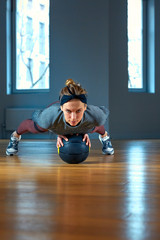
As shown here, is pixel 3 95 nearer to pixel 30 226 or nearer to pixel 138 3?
pixel 138 3

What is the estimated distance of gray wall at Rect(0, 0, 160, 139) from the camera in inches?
222

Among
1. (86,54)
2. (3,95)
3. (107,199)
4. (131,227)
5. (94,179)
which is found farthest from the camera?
(3,95)

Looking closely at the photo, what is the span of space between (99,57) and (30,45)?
1244mm

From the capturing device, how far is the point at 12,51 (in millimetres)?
6289

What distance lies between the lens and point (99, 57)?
5.66 m

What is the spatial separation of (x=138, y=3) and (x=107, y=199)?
5242 millimetres

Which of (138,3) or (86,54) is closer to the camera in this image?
(86,54)

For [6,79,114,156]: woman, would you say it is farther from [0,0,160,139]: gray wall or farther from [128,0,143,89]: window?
[128,0,143,89]: window

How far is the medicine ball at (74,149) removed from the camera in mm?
2498

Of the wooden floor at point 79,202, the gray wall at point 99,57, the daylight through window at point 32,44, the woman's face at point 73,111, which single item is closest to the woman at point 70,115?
the woman's face at point 73,111

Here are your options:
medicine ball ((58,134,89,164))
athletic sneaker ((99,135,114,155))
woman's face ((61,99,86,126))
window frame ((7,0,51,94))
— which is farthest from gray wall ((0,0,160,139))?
woman's face ((61,99,86,126))

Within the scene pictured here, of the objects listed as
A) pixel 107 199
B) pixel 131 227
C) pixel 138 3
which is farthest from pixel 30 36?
pixel 131 227

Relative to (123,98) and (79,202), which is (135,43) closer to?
(123,98)

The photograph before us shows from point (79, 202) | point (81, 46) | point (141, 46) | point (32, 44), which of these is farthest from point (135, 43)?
point (79, 202)
